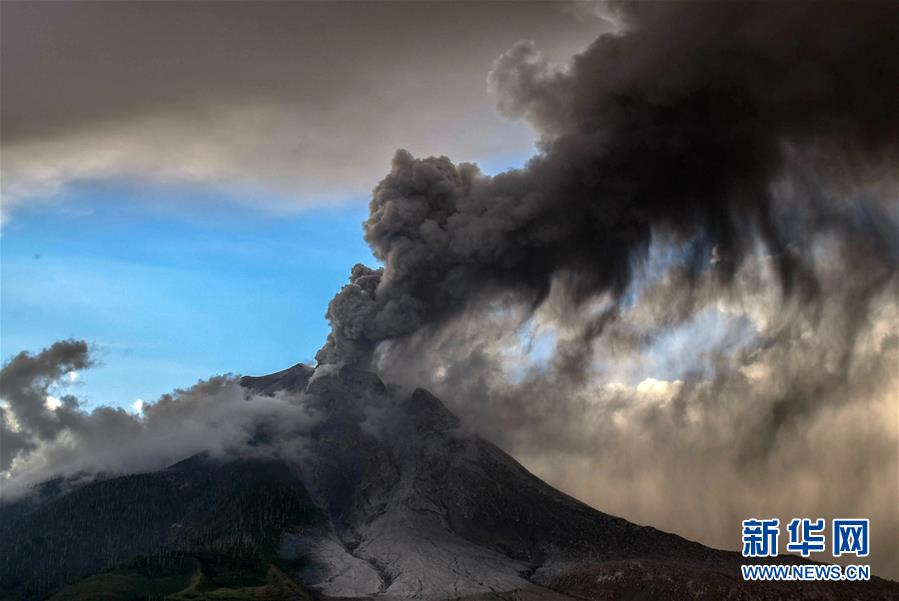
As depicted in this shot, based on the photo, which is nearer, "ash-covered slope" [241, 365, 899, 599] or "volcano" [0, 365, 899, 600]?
"ash-covered slope" [241, 365, 899, 599]

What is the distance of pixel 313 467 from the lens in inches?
7776

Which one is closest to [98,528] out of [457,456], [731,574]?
[457,456]

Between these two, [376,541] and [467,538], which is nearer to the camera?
[376,541]

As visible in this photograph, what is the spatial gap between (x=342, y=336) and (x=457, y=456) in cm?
3622

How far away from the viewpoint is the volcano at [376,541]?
424ft

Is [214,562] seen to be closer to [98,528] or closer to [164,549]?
[164,549]

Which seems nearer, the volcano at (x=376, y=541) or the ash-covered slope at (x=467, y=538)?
the ash-covered slope at (x=467, y=538)

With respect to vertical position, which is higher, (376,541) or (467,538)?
(467,538)

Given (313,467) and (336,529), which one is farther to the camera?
(313,467)

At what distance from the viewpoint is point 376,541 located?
155 metres

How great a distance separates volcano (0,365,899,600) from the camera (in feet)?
424

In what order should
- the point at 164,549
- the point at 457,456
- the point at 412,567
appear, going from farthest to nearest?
the point at 457,456
the point at 164,549
the point at 412,567

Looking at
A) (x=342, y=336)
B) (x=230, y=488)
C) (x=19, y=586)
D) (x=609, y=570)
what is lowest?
(x=19, y=586)

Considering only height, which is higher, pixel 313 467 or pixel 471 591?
pixel 313 467
